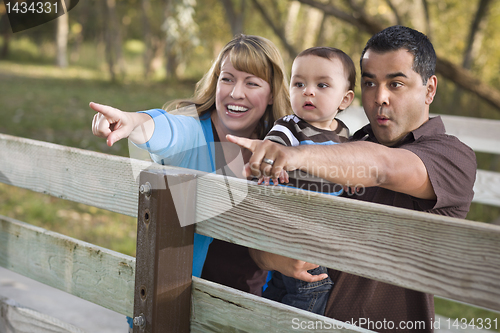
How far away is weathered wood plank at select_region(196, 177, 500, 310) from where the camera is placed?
104 cm

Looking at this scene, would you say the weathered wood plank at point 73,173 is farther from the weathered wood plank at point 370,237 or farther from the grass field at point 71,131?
the grass field at point 71,131

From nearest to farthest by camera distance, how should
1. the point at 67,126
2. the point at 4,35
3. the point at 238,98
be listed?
1. the point at 238,98
2. the point at 67,126
3. the point at 4,35

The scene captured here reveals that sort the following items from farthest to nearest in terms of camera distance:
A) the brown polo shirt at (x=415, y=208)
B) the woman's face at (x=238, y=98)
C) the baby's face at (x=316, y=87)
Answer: the woman's face at (x=238, y=98) < the baby's face at (x=316, y=87) < the brown polo shirt at (x=415, y=208)

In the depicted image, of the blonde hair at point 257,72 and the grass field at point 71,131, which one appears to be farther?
the grass field at point 71,131

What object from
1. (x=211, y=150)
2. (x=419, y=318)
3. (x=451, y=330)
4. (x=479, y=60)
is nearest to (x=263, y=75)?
(x=211, y=150)

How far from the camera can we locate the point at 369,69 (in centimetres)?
175

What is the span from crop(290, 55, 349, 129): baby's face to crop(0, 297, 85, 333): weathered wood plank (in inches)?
49.6

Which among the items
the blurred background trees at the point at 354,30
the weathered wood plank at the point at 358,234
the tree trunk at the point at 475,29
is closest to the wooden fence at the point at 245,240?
the weathered wood plank at the point at 358,234

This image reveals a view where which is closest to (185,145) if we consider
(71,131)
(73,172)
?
(73,172)

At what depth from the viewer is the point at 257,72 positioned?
208cm

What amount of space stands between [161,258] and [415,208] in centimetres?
93

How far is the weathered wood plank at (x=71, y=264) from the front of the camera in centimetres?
166

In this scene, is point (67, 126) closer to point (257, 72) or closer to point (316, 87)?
point (257, 72)

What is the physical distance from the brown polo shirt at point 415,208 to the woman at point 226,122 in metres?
0.41
